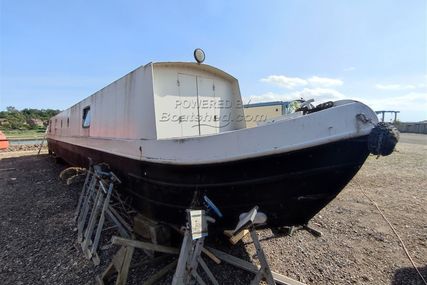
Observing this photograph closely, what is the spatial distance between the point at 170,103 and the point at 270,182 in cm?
214

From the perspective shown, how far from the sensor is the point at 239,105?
532 centimetres

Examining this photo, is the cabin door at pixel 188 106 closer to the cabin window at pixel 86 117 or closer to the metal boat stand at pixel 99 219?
the metal boat stand at pixel 99 219

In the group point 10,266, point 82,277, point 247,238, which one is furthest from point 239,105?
point 10,266

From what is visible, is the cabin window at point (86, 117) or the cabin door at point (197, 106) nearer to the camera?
the cabin door at point (197, 106)

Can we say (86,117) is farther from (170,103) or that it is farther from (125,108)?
(170,103)

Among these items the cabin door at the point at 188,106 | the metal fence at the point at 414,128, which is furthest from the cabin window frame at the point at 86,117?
the metal fence at the point at 414,128

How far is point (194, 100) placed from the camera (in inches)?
180

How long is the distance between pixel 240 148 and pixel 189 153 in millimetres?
642

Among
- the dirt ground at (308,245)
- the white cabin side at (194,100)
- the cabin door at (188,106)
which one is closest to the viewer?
the dirt ground at (308,245)

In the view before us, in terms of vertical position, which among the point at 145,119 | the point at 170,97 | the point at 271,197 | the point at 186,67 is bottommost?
the point at 271,197

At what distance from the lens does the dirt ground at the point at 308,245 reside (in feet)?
11.1

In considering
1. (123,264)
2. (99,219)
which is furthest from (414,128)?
(123,264)

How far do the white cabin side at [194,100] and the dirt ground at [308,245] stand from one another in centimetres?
207

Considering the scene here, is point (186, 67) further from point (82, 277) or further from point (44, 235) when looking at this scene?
point (44, 235)
